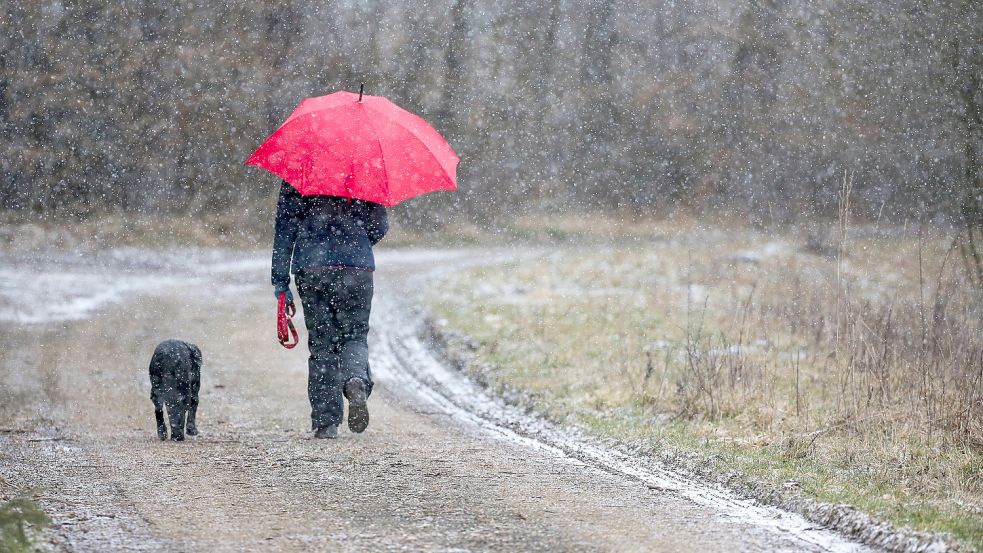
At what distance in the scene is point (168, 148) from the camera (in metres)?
42.1

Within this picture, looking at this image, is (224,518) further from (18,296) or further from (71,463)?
(18,296)

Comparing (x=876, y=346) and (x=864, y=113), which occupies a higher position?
(x=864, y=113)

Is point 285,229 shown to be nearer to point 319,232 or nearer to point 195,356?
point 319,232

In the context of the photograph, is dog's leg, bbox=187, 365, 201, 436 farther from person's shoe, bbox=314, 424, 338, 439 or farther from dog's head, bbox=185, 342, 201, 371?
person's shoe, bbox=314, 424, 338, 439

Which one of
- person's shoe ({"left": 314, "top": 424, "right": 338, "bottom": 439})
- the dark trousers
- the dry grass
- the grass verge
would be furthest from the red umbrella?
the grass verge

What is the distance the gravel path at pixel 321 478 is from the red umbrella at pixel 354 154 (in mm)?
1677

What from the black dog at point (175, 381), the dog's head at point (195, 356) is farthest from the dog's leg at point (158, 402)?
the dog's head at point (195, 356)

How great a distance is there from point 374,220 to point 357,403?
48.3 inches

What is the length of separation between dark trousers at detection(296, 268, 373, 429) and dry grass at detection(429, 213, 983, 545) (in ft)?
6.09

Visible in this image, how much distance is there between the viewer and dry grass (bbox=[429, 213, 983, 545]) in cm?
582

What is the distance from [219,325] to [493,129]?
40194 millimetres

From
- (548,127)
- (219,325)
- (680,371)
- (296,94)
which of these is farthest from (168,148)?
(680,371)

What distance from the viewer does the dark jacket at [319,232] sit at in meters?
6.68

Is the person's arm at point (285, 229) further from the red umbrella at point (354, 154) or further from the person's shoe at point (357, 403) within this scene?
the person's shoe at point (357, 403)
